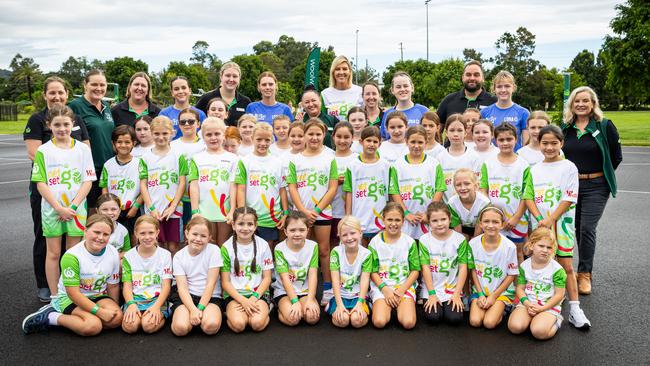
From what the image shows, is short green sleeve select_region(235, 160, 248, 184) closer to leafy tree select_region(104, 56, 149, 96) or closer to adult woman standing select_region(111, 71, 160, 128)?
adult woman standing select_region(111, 71, 160, 128)

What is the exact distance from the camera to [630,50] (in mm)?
25281

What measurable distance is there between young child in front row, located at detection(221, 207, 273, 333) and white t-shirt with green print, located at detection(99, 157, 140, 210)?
1.33 m

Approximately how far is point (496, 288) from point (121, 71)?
3057 inches

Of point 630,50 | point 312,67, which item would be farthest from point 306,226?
point 630,50

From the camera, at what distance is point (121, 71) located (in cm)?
7488

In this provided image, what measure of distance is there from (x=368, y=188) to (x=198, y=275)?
6.28 ft

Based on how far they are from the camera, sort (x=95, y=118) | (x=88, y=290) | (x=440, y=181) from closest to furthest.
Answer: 1. (x=88, y=290)
2. (x=440, y=181)
3. (x=95, y=118)

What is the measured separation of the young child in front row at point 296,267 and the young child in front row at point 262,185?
0.40 metres

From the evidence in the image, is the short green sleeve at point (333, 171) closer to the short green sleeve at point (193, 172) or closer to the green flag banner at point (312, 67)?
the short green sleeve at point (193, 172)

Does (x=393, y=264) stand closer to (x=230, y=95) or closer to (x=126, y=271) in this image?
(x=126, y=271)

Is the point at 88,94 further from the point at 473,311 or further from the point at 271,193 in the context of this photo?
the point at 473,311

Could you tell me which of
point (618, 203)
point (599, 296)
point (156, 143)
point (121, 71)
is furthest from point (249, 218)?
point (121, 71)

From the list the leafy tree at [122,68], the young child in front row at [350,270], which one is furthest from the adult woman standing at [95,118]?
the leafy tree at [122,68]

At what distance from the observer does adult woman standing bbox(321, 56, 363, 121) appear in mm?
7047
